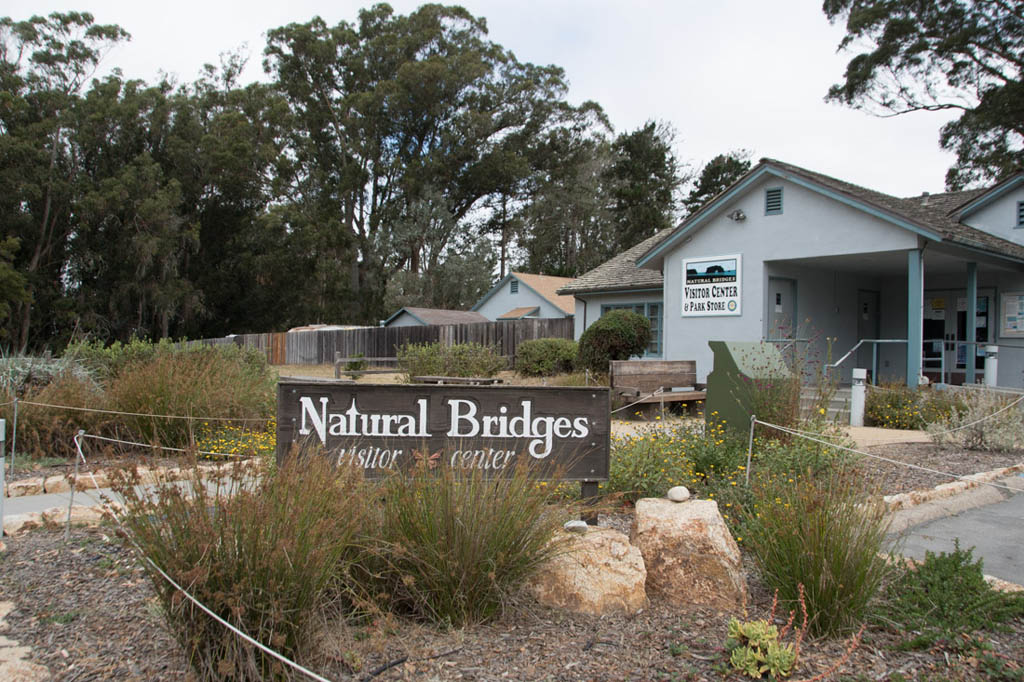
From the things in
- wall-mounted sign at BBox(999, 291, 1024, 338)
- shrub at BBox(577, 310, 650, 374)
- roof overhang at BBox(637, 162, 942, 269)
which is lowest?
shrub at BBox(577, 310, 650, 374)

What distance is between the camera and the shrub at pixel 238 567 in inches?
114

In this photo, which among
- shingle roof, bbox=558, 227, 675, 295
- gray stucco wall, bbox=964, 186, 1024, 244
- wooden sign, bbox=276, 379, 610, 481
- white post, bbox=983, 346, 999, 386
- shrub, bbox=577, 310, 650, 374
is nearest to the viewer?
wooden sign, bbox=276, 379, 610, 481

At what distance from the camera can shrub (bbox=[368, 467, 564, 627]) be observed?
11.8ft

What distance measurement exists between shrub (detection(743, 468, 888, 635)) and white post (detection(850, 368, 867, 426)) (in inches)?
370

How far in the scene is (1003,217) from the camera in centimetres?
1750

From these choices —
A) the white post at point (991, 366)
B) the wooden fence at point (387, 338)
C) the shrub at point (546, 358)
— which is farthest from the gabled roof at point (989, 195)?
the wooden fence at point (387, 338)

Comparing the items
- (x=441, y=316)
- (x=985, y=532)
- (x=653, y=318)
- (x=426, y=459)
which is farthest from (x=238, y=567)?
(x=441, y=316)

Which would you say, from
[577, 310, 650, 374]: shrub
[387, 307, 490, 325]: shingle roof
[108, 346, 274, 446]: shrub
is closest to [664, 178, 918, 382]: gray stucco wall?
[577, 310, 650, 374]: shrub

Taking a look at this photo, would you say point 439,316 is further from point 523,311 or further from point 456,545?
point 456,545

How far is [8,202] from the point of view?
33.4 meters

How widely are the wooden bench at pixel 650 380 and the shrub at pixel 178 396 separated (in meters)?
6.12

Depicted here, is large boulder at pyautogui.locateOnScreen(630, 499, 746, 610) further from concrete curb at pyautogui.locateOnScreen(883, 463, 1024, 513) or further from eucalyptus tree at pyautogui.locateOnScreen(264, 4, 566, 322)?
eucalyptus tree at pyautogui.locateOnScreen(264, 4, 566, 322)

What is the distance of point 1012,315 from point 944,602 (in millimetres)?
16206

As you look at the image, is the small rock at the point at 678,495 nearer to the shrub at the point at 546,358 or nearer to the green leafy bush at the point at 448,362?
the green leafy bush at the point at 448,362
